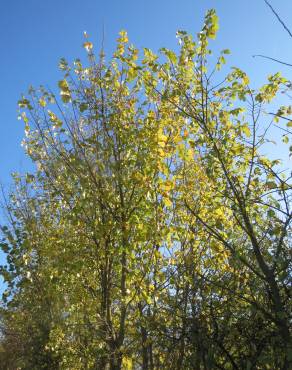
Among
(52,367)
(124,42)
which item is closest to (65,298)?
(124,42)

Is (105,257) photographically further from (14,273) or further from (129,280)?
(14,273)

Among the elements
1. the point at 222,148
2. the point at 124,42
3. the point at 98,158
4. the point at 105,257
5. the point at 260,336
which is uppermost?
the point at 124,42

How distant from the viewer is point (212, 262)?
5.44m

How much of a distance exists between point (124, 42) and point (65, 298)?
4.23 meters

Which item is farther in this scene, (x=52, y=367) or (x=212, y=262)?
(x=52, y=367)

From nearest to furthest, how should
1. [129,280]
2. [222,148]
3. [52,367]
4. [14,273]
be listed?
[222,148] → [129,280] → [14,273] → [52,367]

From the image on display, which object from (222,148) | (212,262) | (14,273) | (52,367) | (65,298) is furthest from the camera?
(52,367)

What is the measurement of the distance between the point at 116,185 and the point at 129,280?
53.1 inches

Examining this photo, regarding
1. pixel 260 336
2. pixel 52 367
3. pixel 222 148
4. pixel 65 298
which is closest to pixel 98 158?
pixel 222 148

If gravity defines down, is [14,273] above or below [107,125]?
below

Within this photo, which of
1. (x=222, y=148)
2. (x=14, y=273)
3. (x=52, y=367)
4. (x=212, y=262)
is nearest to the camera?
(x=222, y=148)

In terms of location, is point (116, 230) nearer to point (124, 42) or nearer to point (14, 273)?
point (14, 273)

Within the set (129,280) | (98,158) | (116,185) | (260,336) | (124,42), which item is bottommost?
(260,336)

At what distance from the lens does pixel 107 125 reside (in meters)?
5.78
